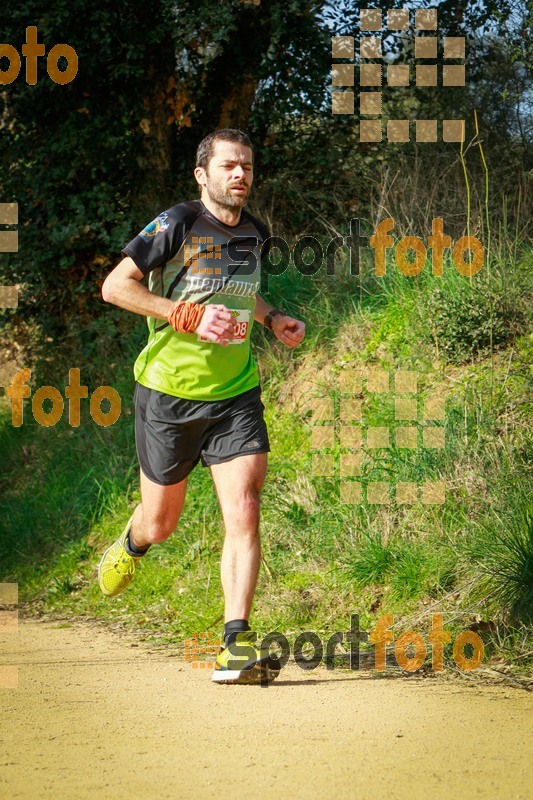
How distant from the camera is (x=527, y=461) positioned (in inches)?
249

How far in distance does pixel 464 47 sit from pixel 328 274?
9.17ft

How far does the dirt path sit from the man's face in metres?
2.37

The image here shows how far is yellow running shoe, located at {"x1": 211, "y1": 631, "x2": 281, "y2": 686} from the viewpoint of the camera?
200 inches

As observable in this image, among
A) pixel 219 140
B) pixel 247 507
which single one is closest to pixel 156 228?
pixel 219 140

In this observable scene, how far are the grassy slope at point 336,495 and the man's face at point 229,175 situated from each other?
2053 millimetres

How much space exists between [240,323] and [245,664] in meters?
1.63

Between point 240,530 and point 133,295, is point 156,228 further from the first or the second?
point 240,530

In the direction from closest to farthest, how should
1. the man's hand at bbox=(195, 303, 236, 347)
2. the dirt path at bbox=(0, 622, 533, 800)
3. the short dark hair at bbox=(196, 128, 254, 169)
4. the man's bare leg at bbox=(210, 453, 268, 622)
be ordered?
the dirt path at bbox=(0, 622, 533, 800) < the man's hand at bbox=(195, 303, 236, 347) < the man's bare leg at bbox=(210, 453, 268, 622) < the short dark hair at bbox=(196, 128, 254, 169)

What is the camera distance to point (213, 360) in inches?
213

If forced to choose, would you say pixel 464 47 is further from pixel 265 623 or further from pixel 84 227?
pixel 265 623

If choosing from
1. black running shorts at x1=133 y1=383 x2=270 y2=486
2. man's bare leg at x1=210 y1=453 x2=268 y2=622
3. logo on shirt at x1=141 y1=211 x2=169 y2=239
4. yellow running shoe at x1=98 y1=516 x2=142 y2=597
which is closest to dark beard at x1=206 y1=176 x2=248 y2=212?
logo on shirt at x1=141 y1=211 x2=169 y2=239

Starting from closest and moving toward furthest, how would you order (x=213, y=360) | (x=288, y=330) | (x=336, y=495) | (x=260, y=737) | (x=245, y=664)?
1. (x=260, y=737)
2. (x=245, y=664)
3. (x=213, y=360)
4. (x=288, y=330)
5. (x=336, y=495)

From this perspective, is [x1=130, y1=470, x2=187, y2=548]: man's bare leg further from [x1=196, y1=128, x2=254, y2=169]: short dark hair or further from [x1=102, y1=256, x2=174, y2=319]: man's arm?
[x1=196, y1=128, x2=254, y2=169]: short dark hair

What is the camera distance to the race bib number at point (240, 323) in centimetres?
537
